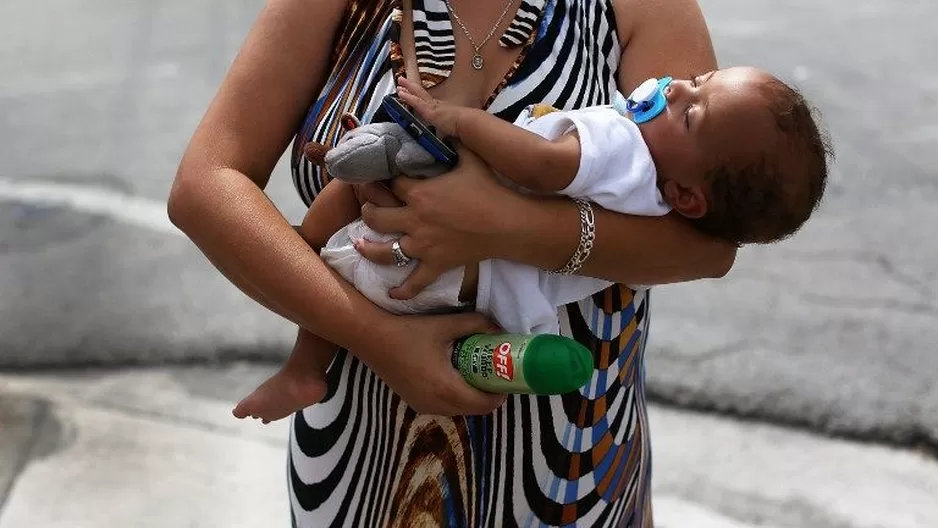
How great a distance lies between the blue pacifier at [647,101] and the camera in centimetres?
102

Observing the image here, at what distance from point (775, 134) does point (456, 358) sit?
38cm

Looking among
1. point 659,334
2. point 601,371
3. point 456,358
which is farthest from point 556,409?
point 659,334

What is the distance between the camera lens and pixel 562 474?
1122 millimetres

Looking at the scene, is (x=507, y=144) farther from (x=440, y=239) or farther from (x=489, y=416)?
(x=489, y=416)

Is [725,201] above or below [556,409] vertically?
above

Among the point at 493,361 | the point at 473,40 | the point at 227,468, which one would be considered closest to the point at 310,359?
Result: the point at 493,361

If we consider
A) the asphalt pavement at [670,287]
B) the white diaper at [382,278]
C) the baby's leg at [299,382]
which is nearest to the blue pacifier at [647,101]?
the white diaper at [382,278]

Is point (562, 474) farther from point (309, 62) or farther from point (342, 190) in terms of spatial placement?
point (309, 62)

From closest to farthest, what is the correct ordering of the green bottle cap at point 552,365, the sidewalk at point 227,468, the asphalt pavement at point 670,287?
the green bottle cap at point 552,365, the sidewalk at point 227,468, the asphalt pavement at point 670,287

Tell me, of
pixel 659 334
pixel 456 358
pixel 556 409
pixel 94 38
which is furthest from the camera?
pixel 94 38

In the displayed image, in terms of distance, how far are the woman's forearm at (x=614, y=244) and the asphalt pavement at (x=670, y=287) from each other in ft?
5.16

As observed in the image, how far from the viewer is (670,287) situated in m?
2.94

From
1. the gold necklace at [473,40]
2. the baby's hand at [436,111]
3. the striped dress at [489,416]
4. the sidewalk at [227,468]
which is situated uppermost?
the gold necklace at [473,40]

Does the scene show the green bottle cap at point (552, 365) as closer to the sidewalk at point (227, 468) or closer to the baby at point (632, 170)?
the baby at point (632, 170)
